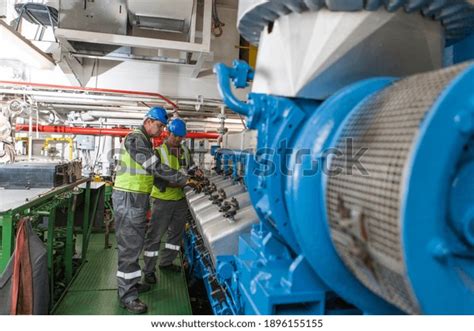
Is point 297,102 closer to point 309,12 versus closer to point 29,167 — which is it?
point 309,12

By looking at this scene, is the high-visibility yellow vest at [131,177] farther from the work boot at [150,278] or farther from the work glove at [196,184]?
the work boot at [150,278]

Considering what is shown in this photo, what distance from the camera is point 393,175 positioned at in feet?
2.33

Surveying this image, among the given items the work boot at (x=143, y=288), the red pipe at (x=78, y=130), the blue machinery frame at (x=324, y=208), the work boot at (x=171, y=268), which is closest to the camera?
the blue machinery frame at (x=324, y=208)

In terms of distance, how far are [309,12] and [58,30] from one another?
2357 mm

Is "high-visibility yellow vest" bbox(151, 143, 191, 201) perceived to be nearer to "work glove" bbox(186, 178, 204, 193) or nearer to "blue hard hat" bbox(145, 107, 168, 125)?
"work glove" bbox(186, 178, 204, 193)

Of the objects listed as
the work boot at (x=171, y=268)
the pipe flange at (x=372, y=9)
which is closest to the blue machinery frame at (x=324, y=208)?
the pipe flange at (x=372, y=9)

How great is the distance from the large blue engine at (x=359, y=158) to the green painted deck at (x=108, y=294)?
4.66 ft

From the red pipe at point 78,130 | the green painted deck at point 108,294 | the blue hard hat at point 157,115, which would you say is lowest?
the green painted deck at point 108,294

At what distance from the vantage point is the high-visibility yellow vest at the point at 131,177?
2637mm

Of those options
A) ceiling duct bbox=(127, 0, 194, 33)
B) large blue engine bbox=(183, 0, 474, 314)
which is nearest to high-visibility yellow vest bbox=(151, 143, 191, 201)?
ceiling duct bbox=(127, 0, 194, 33)

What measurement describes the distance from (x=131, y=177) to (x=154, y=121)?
19.7 inches

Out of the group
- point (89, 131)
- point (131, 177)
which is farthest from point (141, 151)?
point (89, 131)

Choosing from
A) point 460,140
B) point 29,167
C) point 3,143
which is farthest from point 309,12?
point 3,143

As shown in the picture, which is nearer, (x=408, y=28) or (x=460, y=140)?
(x=460, y=140)
